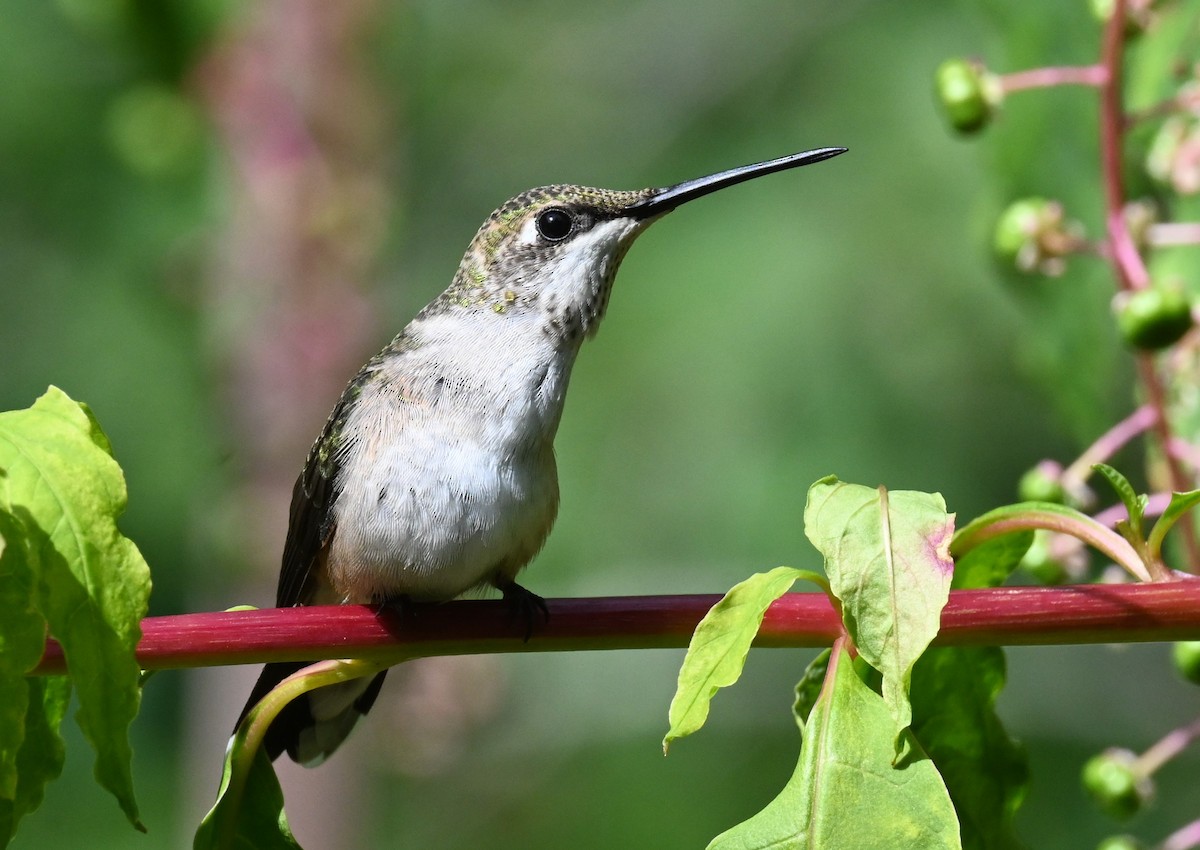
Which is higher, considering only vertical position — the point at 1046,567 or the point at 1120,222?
the point at 1120,222

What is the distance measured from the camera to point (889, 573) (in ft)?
6.13

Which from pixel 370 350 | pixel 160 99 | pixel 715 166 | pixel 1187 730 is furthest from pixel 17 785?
pixel 715 166

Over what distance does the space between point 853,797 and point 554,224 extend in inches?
88.8

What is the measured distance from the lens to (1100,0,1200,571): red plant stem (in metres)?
2.59

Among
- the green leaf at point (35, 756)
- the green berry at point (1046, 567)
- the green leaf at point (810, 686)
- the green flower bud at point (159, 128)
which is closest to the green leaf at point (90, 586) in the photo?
the green leaf at point (35, 756)

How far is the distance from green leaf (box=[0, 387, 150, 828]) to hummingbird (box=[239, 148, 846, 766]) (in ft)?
3.68

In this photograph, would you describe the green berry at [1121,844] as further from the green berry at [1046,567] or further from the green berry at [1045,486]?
the green berry at [1045,486]

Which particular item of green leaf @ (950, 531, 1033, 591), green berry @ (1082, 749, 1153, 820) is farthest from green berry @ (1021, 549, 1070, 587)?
green leaf @ (950, 531, 1033, 591)

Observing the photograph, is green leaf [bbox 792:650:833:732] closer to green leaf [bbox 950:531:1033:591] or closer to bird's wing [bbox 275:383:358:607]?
green leaf [bbox 950:531:1033:591]

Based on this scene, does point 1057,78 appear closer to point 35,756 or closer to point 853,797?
point 853,797

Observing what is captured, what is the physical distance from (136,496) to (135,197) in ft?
6.80

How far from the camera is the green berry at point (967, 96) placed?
2961mm

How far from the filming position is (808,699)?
90.0 inches

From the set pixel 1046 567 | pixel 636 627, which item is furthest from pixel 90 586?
pixel 1046 567
